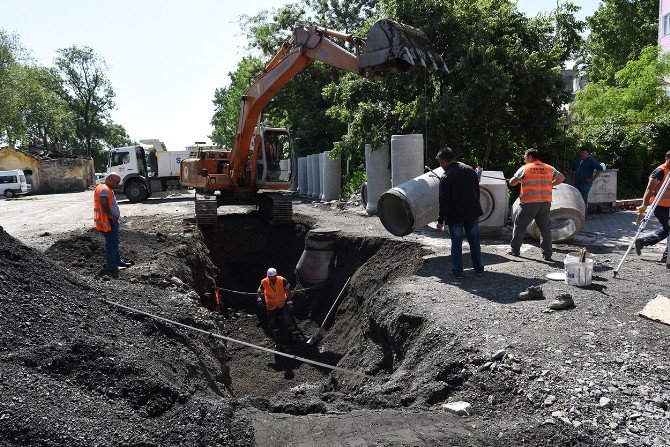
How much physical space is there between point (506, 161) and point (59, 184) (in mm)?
38491

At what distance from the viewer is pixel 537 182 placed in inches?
345

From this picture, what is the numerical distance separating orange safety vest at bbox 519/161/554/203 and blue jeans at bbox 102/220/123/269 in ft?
20.3

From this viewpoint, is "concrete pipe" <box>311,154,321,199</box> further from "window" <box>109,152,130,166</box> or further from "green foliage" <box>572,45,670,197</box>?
"green foliage" <box>572,45,670,197</box>

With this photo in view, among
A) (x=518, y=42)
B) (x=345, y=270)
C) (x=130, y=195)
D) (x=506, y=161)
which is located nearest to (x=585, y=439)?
(x=345, y=270)

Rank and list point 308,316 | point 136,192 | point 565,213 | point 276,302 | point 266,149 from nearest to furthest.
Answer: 1. point 565,213
2. point 276,302
3. point 308,316
4. point 266,149
5. point 136,192

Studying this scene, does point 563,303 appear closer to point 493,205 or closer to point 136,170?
point 493,205

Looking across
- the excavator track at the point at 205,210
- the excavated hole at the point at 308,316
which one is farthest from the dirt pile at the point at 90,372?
the excavator track at the point at 205,210

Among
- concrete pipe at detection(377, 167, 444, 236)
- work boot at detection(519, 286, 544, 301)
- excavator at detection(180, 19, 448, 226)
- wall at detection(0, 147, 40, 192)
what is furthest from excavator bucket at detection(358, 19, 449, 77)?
wall at detection(0, 147, 40, 192)

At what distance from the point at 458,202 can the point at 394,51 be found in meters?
3.11

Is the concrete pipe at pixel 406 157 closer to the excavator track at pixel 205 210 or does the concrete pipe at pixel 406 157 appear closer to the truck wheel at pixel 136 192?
A: the excavator track at pixel 205 210

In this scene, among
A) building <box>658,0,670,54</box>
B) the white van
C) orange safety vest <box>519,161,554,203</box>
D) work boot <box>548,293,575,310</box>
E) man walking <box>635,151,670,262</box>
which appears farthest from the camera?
the white van

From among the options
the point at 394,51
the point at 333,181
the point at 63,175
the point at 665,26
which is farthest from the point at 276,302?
the point at 63,175

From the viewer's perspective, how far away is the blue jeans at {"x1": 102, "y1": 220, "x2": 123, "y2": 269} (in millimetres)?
8945

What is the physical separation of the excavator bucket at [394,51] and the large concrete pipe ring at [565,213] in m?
2.99
